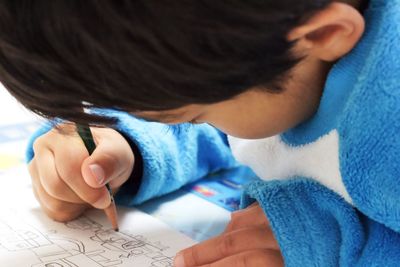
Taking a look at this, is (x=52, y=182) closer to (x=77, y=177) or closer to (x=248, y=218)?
(x=77, y=177)

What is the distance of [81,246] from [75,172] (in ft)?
0.23

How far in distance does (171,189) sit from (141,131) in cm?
7

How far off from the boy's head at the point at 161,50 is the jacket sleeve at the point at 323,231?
91 mm

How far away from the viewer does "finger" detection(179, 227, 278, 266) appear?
49cm

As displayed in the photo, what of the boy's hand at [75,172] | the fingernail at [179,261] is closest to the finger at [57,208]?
the boy's hand at [75,172]

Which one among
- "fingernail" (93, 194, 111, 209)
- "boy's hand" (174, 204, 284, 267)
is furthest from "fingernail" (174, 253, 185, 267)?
"fingernail" (93, 194, 111, 209)

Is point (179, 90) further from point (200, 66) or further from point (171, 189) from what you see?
point (171, 189)

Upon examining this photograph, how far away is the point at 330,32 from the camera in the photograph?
38cm

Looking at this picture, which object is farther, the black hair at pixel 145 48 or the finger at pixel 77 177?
the finger at pixel 77 177

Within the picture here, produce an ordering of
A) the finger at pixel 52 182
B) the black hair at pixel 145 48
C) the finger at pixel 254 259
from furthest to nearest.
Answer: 1. the finger at pixel 52 182
2. the finger at pixel 254 259
3. the black hair at pixel 145 48

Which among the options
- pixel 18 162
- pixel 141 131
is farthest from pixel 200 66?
pixel 18 162

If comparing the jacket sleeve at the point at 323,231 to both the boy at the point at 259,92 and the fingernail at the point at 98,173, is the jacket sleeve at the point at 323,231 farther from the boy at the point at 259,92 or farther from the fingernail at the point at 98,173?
the fingernail at the point at 98,173

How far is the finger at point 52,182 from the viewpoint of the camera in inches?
A: 22.3

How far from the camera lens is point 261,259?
0.47m
